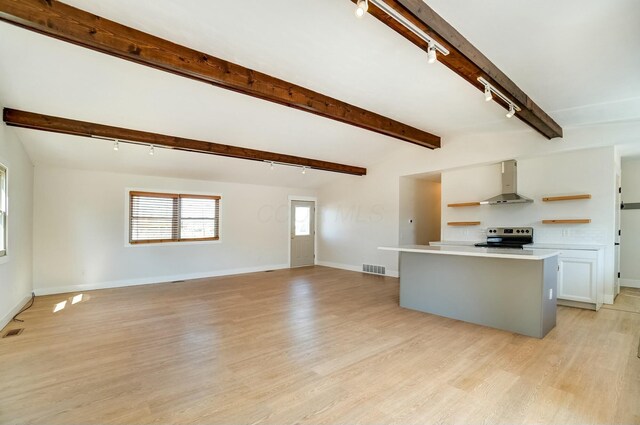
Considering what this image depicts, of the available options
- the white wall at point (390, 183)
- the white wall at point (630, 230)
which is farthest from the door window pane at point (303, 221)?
the white wall at point (630, 230)

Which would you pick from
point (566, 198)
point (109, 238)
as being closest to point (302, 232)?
point (109, 238)

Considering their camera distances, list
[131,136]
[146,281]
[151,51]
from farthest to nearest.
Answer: [146,281]
[131,136]
[151,51]

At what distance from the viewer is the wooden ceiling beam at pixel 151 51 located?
7.61 ft

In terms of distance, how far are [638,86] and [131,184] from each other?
805 cm

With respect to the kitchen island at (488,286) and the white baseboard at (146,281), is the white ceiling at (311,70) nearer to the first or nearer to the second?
the kitchen island at (488,286)

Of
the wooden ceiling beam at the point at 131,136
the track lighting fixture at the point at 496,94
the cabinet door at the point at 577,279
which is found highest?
the track lighting fixture at the point at 496,94

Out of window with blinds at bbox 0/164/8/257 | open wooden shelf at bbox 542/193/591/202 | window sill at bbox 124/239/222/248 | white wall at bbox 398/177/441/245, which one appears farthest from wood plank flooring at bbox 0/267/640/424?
white wall at bbox 398/177/441/245

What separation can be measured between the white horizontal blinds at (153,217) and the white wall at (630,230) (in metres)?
9.15

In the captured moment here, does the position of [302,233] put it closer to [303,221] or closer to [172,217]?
[303,221]

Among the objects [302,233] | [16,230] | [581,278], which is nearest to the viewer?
[16,230]

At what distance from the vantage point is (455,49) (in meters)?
2.66

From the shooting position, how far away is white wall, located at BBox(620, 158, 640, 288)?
5957 millimetres

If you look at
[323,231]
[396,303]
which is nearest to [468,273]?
[396,303]

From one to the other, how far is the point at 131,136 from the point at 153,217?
2.44 m
